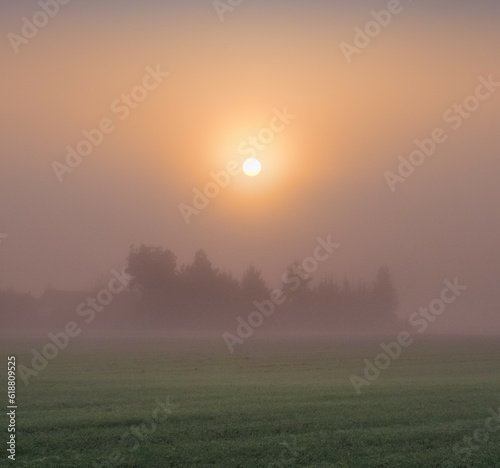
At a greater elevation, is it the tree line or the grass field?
the tree line

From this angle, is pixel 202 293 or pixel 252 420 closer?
pixel 252 420

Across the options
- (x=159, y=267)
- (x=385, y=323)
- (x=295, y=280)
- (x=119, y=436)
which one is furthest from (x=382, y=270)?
(x=119, y=436)

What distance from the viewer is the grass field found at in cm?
1786

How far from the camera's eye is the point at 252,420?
72.6 feet

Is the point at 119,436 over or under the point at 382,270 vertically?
under

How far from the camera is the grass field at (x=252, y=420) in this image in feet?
58.6

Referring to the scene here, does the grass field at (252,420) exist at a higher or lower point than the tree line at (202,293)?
lower

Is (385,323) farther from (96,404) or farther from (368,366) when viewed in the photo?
(96,404)

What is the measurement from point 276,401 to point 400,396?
6.38m

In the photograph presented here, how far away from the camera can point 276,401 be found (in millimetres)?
26516

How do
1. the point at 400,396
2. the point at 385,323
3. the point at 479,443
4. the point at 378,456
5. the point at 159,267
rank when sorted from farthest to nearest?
the point at 385,323, the point at 159,267, the point at 400,396, the point at 479,443, the point at 378,456

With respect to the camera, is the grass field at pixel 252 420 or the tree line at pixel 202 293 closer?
the grass field at pixel 252 420

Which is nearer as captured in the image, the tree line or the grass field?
the grass field

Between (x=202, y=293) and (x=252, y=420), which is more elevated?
(x=202, y=293)
